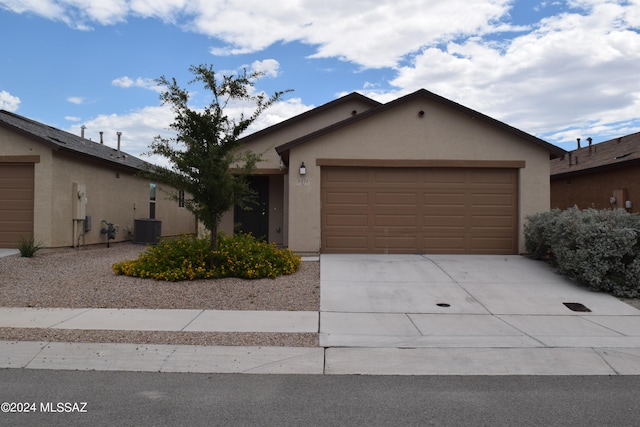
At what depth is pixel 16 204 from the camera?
14055 mm

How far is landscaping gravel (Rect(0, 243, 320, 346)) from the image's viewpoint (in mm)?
6277

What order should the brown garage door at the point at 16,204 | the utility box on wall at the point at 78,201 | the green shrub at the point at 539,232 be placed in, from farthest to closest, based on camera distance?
the utility box on wall at the point at 78,201
the brown garage door at the point at 16,204
the green shrub at the point at 539,232

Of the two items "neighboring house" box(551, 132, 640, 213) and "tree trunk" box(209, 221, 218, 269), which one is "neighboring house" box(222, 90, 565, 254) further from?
"neighboring house" box(551, 132, 640, 213)

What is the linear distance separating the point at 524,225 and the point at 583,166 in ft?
24.4

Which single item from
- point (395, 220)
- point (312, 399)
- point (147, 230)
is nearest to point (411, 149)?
point (395, 220)

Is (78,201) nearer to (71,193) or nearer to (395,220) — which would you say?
(71,193)

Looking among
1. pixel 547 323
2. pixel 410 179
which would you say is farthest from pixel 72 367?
pixel 410 179

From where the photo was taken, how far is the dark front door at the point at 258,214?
1637 centimetres

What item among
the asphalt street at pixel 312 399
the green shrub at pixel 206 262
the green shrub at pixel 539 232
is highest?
the green shrub at pixel 539 232

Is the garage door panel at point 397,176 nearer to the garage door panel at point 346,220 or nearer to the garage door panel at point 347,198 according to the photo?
the garage door panel at point 347,198

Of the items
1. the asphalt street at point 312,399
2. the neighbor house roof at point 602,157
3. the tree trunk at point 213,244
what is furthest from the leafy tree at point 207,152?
the neighbor house roof at point 602,157

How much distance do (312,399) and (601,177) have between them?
16595mm

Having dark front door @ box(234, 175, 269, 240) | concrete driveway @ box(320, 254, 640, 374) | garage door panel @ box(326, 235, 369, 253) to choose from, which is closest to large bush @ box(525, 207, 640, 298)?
concrete driveway @ box(320, 254, 640, 374)

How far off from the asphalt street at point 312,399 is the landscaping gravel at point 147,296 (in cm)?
113
